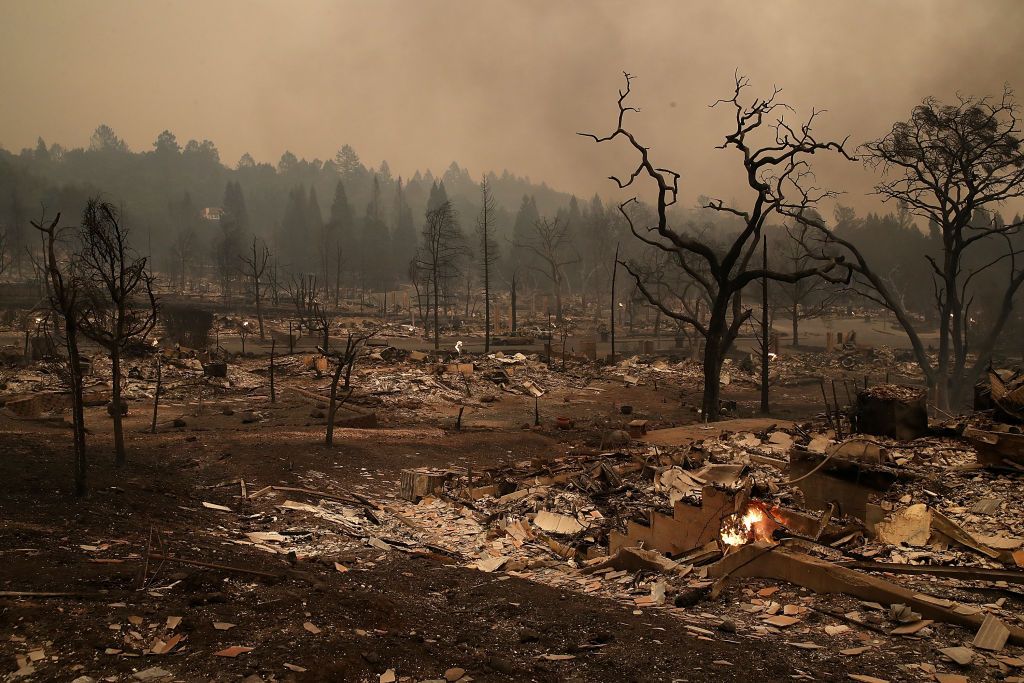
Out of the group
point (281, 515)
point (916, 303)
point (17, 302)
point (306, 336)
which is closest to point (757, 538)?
point (281, 515)

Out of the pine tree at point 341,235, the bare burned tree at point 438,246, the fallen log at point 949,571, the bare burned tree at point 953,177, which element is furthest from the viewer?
the pine tree at point 341,235

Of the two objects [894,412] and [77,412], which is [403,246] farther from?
[894,412]

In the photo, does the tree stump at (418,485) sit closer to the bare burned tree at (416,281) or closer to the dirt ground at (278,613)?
the dirt ground at (278,613)

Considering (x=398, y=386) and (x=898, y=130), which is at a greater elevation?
(x=898, y=130)

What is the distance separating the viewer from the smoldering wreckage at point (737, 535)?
4.32m

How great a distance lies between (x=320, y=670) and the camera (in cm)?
388

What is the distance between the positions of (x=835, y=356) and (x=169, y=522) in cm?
3804

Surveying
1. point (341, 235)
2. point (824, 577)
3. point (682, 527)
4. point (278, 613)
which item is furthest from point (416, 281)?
point (824, 577)

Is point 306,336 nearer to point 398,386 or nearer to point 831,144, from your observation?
point 398,386

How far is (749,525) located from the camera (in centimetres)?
662

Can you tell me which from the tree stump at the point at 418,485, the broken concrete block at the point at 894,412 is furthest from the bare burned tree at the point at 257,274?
the broken concrete block at the point at 894,412

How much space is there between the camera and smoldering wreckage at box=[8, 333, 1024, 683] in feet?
14.2

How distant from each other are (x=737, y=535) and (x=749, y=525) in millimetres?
186

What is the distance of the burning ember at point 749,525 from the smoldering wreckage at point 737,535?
0.08 feet
